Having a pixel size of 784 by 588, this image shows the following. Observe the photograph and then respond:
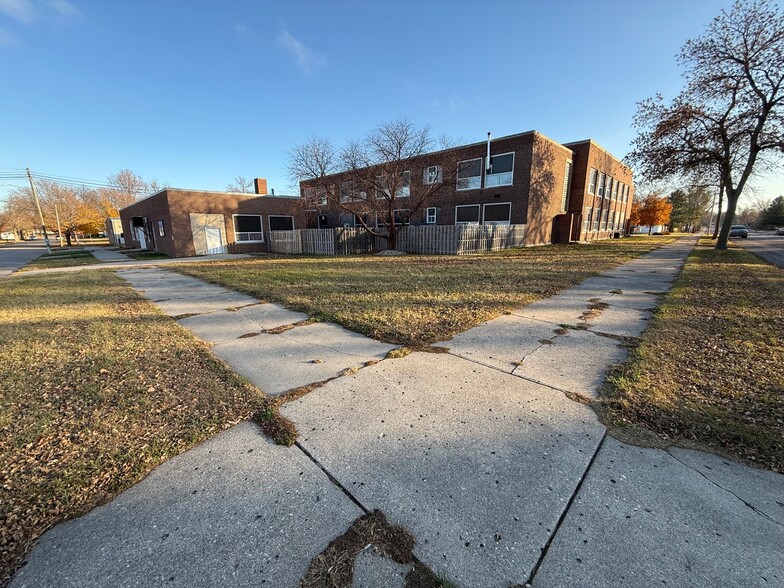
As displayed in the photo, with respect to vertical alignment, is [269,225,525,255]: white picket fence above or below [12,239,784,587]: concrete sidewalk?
above

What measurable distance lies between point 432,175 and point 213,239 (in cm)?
1566

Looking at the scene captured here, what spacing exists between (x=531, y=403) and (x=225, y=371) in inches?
118

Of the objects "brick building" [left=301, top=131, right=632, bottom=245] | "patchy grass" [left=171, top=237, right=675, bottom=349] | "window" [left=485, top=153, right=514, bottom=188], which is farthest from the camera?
"window" [left=485, top=153, right=514, bottom=188]

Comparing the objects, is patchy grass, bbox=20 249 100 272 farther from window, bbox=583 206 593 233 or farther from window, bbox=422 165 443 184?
window, bbox=583 206 593 233

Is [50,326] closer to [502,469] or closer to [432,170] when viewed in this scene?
[502,469]

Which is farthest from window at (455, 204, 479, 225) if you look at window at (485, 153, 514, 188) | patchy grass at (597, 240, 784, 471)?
patchy grass at (597, 240, 784, 471)

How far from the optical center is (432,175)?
23641mm

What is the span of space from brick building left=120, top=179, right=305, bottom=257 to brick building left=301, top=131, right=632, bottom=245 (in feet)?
9.17

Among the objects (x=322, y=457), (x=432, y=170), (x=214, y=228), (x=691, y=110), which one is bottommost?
(x=322, y=457)

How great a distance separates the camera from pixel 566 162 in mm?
23969

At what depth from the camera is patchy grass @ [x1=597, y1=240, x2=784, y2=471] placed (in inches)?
93.0

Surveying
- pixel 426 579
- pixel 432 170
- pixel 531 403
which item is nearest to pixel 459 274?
pixel 531 403

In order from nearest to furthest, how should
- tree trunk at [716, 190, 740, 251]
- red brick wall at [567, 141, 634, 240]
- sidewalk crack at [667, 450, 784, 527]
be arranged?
sidewalk crack at [667, 450, 784, 527], tree trunk at [716, 190, 740, 251], red brick wall at [567, 141, 634, 240]

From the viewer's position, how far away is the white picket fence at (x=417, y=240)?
18344 mm
